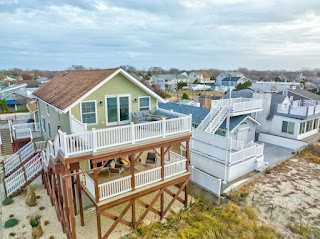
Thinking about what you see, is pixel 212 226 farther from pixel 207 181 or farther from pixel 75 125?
pixel 75 125

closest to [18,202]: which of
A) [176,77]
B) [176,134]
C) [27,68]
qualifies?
[176,134]

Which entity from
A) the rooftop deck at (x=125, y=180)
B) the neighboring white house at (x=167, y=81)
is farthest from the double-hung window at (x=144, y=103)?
the neighboring white house at (x=167, y=81)

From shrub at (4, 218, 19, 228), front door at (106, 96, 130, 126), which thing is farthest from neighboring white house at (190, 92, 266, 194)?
shrub at (4, 218, 19, 228)

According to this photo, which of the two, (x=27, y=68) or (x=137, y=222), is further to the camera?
(x=27, y=68)

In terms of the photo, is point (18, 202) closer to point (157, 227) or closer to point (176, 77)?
point (157, 227)

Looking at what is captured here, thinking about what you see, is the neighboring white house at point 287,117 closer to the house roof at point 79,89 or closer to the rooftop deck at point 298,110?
the rooftop deck at point 298,110

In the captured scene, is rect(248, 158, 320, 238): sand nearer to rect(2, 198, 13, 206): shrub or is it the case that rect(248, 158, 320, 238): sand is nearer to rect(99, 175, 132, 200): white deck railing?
rect(99, 175, 132, 200): white deck railing
